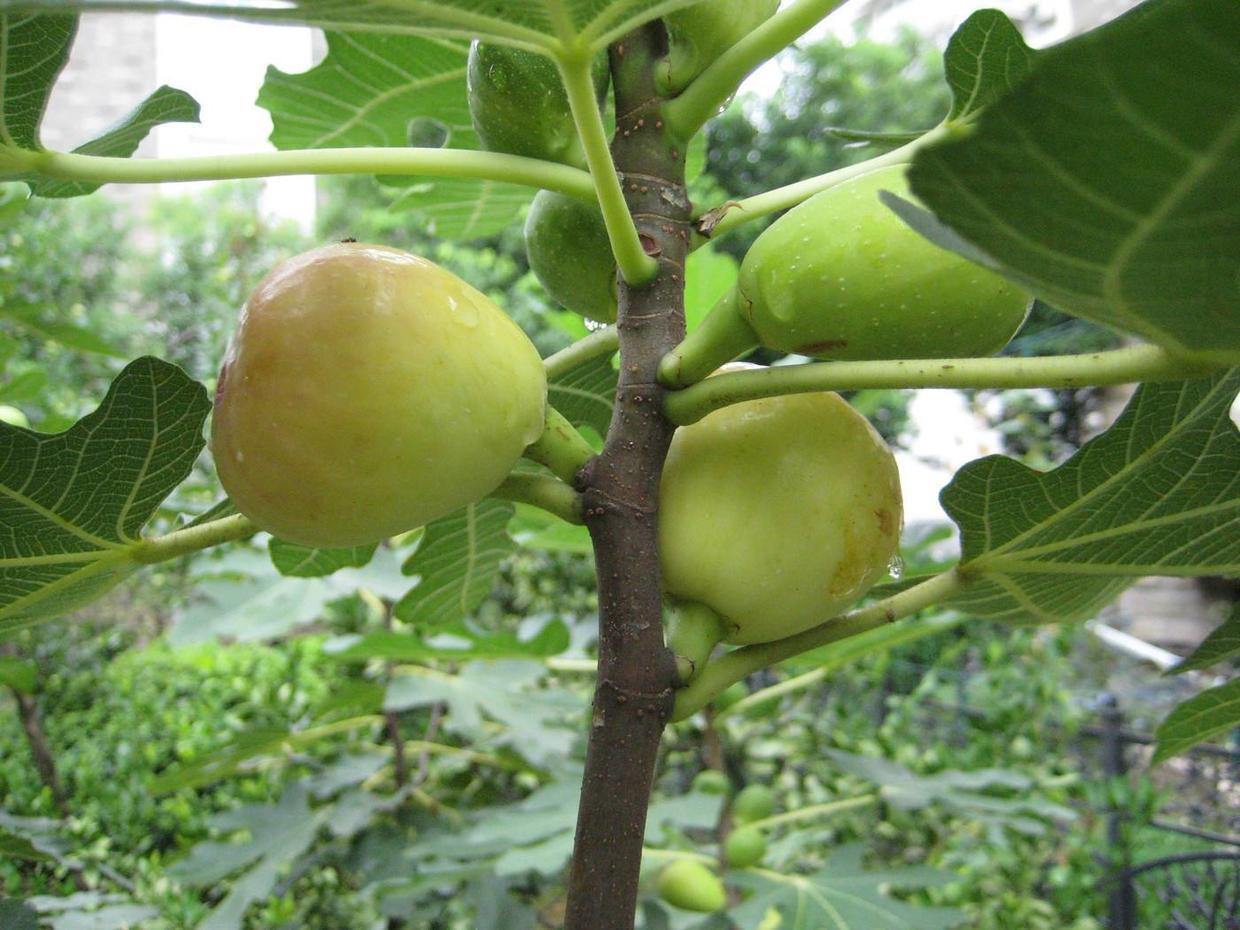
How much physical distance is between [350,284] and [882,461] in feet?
0.88

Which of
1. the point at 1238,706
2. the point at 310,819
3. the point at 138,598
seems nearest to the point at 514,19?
the point at 1238,706

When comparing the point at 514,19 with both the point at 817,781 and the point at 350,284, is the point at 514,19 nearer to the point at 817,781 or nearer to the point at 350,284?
the point at 350,284

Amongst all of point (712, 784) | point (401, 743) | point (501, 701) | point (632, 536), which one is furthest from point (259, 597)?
point (632, 536)

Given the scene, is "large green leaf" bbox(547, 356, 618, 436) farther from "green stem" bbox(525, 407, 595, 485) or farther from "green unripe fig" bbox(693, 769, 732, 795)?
"green unripe fig" bbox(693, 769, 732, 795)

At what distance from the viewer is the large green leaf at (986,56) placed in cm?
49

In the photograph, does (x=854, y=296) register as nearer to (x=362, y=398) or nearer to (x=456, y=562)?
(x=362, y=398)

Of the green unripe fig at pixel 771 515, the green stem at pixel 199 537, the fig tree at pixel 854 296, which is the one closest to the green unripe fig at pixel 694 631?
the green unripe fig at pixel 771 515

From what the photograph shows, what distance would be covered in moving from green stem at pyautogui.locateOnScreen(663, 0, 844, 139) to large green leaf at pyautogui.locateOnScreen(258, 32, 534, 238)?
0.24 metres

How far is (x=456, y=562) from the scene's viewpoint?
0.75 m

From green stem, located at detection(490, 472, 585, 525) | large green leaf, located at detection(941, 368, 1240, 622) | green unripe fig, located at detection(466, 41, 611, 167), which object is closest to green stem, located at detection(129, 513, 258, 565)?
green stem, located at detection(490, 472, 585, 525)

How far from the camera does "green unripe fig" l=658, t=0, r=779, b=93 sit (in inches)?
18.6

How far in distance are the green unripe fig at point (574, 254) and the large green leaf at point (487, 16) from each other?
0.52 feet

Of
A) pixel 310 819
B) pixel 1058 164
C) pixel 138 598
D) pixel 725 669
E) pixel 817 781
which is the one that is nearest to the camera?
pixel 1058 164

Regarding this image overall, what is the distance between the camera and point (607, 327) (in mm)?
584
